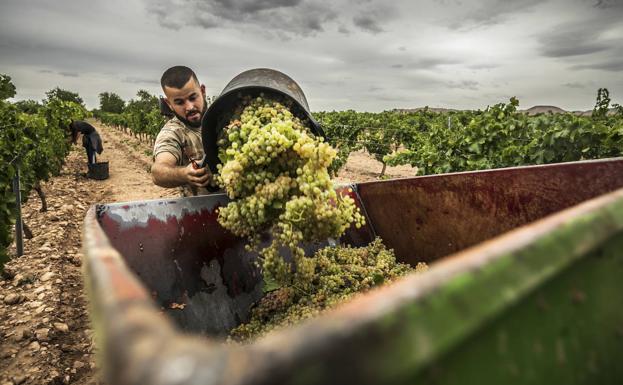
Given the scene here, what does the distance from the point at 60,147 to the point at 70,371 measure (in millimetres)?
12518

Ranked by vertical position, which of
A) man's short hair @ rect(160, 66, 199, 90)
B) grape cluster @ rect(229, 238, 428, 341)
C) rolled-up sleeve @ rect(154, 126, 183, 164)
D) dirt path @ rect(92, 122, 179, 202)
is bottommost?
dirt path @ rect(92, 122, 179, 202)

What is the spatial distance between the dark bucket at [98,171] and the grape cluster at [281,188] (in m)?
12.1

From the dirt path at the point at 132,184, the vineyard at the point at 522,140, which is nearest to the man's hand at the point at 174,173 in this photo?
the vineyard at the point at 522,140

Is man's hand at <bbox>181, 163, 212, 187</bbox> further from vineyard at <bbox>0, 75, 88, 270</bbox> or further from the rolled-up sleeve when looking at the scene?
vineyard at <bbox>0, 75, 88, 270</bbox>

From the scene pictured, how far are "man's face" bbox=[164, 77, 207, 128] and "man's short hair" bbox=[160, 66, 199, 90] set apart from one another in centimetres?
3

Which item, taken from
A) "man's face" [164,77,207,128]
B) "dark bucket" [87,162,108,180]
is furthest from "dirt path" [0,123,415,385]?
"dark bucket" [87,162,108,180]

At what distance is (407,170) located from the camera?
17516mm

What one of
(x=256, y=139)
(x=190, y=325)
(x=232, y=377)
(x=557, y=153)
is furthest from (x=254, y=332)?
(x=557, y=153)

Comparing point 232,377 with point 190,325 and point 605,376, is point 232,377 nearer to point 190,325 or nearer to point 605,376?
point 605,376

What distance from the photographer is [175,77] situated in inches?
136

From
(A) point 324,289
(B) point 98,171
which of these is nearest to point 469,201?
(A) point 324,289

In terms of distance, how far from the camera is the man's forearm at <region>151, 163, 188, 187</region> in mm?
2942

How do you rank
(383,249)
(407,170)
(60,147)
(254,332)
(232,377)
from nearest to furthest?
(232,377) < (254,332) < (383,249) < (60,147) < (407,170)

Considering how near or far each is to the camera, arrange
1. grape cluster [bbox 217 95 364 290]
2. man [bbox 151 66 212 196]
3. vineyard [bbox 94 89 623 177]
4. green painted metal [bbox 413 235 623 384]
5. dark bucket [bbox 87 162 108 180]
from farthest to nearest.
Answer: dark bucket [bbox 87 162 108 180] < vineyard [bbox 94 89 623 177] < man [bbox 151 66 212 196] < grape cluster [bbox 217 95 364 290] < green painted metal [bbox 413 235 623 384]
